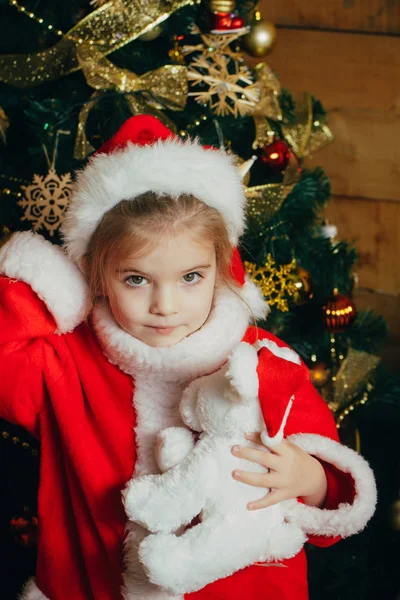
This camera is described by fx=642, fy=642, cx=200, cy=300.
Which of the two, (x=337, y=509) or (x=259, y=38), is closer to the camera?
(x=337, y=509)

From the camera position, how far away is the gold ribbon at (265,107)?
1301 millimetres

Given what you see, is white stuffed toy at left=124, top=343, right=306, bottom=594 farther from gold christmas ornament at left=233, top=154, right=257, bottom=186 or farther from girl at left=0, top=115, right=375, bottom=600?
gold christmas ornament at left=233, top=154, right=257, bottom=186

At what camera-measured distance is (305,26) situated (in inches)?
66.1

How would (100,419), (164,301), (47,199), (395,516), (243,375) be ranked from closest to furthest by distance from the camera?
1. (243,375)
2. (164,301)
3. (100,419)
4. (47,199)
5. (395,516)

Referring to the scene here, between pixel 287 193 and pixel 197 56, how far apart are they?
33 centimetres

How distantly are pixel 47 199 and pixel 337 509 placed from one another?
A: 725 millimetres

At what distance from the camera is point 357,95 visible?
1717mm

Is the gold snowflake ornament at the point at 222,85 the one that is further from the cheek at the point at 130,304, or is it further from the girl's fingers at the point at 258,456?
the girl's fingers at the point at 258,456

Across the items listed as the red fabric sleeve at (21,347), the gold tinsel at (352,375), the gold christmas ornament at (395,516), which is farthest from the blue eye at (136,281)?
the gold christmas ornament at (395,516)

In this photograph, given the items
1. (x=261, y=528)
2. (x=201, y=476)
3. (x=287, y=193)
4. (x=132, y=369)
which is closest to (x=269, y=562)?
(x=261, y=528)

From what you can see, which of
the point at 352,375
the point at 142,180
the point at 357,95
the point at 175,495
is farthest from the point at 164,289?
the point at 357,95

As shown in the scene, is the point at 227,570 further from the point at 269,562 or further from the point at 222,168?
the point at 222,168

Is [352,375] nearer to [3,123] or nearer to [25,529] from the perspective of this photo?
[25,529]

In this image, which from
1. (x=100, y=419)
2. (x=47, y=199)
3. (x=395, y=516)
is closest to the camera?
(x=100, y=419)
